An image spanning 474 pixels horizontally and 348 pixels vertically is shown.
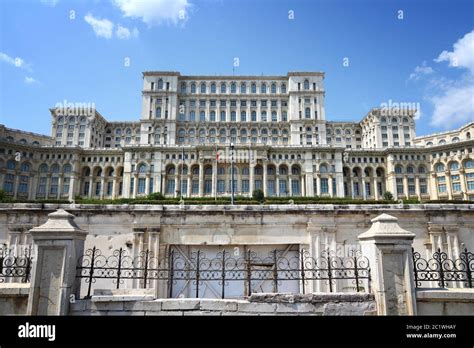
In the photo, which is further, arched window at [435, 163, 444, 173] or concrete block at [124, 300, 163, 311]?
arched window at [435, 163, 444, 173]

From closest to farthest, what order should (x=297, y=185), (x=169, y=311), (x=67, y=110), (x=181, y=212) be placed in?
(x=169, y=311), (x=181, y=212), (x=297, y=185), (x=67, y=110)

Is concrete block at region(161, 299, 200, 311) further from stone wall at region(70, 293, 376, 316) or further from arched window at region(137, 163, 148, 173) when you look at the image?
arched window at region(137, 163, 148, 173)

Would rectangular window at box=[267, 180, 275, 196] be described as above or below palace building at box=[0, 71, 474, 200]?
below

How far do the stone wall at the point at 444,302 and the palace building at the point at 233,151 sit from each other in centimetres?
5558

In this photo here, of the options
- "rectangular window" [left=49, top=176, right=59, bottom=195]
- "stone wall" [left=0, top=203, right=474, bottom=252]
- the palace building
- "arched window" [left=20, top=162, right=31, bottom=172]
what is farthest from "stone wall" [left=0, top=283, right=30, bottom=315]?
"arched window" [left=20, top=162, right=31, bottom=172]

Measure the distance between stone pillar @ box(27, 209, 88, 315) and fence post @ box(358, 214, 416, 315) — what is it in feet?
20.3

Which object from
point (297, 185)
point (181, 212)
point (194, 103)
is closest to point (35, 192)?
point (194, 103)

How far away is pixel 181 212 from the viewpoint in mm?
12656

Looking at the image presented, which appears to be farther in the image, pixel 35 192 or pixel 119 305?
pixel 35 192

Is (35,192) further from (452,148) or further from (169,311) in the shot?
(452,148)

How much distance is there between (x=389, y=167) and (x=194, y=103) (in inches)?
2172

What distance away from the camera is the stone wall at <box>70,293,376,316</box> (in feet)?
20.6

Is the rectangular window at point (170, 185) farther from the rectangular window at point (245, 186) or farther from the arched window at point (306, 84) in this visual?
the arched window at point (306, 84)

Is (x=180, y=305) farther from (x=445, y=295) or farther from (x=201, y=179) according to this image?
(x=201, y=179)
